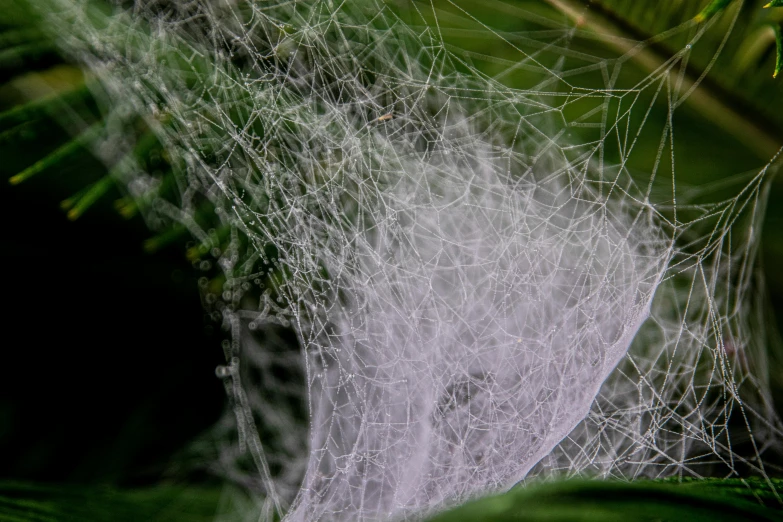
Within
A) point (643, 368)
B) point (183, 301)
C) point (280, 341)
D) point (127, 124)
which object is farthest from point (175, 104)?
point (643, 368)

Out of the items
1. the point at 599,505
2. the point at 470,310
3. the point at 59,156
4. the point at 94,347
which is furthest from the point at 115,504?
the point at 599,505

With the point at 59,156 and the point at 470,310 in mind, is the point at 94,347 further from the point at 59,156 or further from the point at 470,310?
the point at 470,310

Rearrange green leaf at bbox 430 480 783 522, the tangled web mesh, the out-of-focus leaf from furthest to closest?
the tangled web mesh, the out-of-focus leaf, green leaf at bbox 430 480 783 522

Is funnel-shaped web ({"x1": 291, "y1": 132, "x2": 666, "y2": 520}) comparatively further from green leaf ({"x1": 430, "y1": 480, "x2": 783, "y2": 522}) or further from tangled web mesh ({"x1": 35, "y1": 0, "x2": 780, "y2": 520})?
green leaf ({"x1": 430, "y1": 480, "x2": 783, "y2": 522})

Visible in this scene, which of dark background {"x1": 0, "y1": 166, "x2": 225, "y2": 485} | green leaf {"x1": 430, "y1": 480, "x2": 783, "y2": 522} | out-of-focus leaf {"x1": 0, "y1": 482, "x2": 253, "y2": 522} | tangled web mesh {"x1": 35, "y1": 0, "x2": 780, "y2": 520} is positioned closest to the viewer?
green leaf {"x1": 430, "y1": 480, "x2": 783, "y2": 522}

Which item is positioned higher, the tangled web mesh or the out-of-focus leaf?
the tangled web mesh

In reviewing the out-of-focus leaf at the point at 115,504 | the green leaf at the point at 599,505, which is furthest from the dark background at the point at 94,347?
the green leaf at the point at 599,505

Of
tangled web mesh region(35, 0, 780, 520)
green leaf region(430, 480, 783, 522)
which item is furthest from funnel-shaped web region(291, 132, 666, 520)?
green leaf region(430, 480, 783, 522)

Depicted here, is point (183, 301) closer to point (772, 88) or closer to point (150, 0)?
point (150, 0)

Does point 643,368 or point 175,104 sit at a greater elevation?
point 175,104
